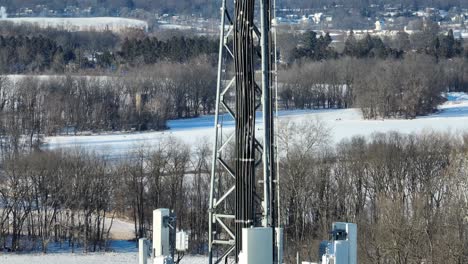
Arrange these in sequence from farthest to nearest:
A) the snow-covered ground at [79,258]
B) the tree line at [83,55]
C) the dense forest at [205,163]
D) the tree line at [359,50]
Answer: the tree line at [359,50]
the tree line at [83,55]
the snow-covered ground at [79,258]
the dense forest at [205,163]

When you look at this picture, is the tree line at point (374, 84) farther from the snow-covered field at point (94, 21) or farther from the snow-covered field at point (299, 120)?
the snow-covered field at point (94, 21)

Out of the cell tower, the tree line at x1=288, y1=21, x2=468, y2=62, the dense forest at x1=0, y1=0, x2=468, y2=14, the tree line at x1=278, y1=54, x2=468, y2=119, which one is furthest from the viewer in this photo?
the dense forest at x1=0, y1=0, x2=468, y2=14

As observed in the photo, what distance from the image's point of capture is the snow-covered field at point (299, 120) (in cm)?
4369

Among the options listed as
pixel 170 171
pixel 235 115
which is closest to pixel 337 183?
pixel 170 171

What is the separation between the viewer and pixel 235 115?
1267 cm

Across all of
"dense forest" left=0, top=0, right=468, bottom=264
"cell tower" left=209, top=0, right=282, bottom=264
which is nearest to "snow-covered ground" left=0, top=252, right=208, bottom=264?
"dense forest" left=0, top=0, right=468, bottom=264

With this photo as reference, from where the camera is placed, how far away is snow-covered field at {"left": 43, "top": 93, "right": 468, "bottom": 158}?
43688 millimetres

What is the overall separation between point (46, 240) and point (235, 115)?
18.5 metres

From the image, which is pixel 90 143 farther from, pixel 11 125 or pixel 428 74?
pixel 428 74

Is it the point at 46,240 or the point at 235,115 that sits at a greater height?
the point at 235,115

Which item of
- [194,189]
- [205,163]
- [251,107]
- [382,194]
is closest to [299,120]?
[205,163]

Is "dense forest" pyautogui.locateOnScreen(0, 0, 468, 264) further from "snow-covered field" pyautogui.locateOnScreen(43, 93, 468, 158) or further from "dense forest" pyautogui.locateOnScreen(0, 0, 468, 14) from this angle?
"dense forest" pyautogui.locateOnScreen(0, 0, 468, 14)

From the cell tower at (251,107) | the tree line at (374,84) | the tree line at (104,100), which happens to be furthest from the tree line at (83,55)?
the cell tower at (251,107)

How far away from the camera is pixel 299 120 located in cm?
4906
